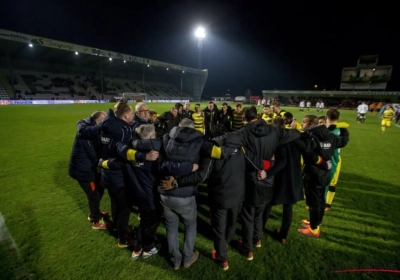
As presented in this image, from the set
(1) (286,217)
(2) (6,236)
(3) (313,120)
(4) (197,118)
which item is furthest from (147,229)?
(4) (197,118)

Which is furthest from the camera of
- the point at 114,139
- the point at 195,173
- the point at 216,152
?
the point at 114,139

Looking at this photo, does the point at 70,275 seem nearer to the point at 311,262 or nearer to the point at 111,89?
the point at 311,262

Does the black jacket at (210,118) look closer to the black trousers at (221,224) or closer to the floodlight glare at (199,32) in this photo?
the black trousers at (221,224)

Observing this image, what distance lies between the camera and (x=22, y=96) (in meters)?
32.8

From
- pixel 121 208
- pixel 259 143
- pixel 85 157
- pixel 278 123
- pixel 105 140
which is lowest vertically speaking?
pixel 121 208

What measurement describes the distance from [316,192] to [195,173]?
2152 mm

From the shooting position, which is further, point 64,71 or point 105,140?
point 64,71

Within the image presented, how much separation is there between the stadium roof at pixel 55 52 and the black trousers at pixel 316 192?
39248mm

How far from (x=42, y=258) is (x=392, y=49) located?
82534 mm

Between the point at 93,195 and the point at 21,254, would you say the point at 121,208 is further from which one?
the point at 21,254

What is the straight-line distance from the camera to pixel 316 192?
3336 mm

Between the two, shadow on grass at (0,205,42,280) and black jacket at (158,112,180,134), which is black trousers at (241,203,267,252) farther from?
black jacket at (158,112,180,134)

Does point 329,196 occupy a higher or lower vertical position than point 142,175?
lower

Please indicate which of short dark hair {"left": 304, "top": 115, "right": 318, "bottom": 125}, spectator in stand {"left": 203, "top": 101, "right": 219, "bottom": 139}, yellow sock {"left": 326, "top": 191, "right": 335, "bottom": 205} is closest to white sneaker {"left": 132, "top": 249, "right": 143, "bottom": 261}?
short dark hair {"left": 304, "top": 115, "right": 318, "bottom": 125}
